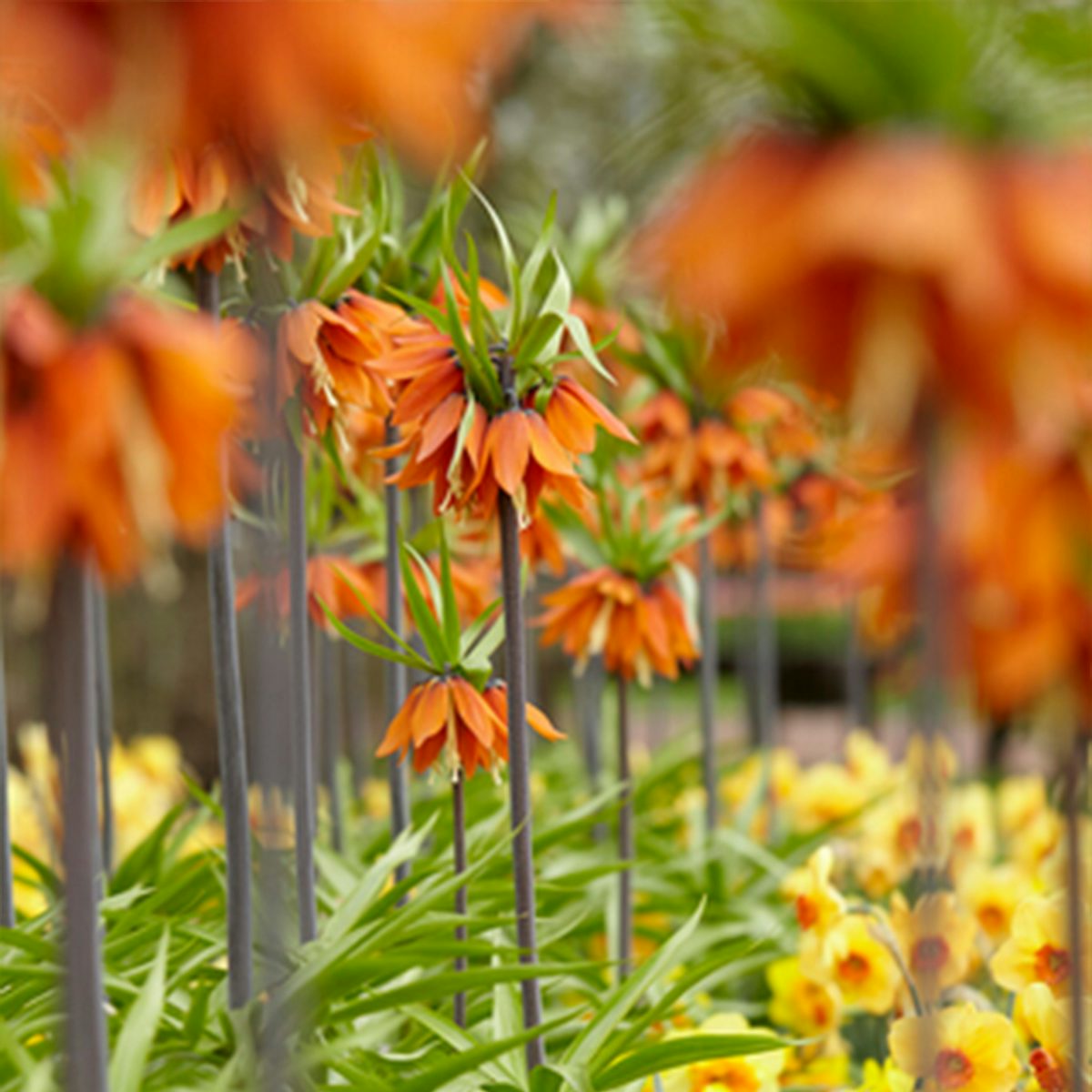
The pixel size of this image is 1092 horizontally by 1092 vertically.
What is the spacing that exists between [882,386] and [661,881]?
2051 mm

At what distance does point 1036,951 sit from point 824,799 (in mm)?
1661

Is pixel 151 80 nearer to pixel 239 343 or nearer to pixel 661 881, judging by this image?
pixel 239 343

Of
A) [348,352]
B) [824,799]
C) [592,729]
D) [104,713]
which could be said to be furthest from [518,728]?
[824,799]

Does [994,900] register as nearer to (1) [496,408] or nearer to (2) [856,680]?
(1) [496,408]

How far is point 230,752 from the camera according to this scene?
149 cm

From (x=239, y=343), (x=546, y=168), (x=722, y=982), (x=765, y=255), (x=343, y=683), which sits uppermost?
(x=546, y=168)

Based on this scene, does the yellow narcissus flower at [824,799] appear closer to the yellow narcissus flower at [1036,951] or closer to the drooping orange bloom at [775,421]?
the drooping orange bloom at [775,421]

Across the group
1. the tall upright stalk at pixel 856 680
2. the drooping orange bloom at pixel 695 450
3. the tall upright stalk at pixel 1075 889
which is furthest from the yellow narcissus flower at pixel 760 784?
the tall upright stalk at pixel 1075 889

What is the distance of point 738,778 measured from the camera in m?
3.68

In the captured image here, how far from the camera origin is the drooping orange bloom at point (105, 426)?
2.43 ft

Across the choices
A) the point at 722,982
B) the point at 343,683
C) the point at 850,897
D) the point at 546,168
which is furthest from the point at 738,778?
the point at 546,168

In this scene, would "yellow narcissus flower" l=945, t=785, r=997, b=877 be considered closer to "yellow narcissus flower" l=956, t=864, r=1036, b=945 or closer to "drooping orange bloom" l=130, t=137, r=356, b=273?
"yellow narcissus flower" l=956, t=864, r=1036, b=945

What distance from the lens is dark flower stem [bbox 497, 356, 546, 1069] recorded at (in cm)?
148

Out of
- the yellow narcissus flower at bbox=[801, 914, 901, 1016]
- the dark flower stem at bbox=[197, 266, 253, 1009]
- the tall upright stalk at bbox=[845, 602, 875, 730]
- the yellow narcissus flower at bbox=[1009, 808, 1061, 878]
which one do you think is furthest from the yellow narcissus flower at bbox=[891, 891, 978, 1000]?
the tall upright stalk at bbox=[845, 602, 875, 730]
